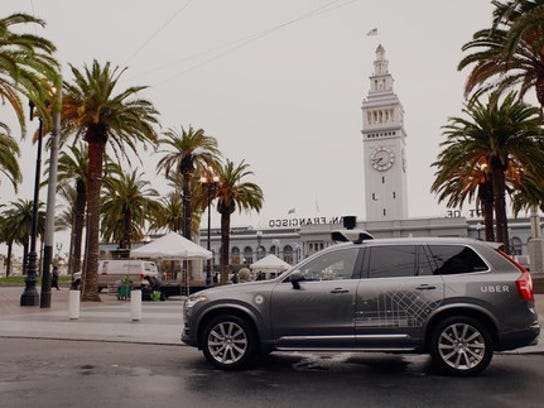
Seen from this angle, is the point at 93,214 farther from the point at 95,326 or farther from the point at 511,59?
the point at 511,59

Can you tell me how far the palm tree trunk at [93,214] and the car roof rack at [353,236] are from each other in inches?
686

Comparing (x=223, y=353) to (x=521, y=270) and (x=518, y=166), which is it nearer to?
(x=521, y=270)

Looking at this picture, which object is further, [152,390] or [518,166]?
[518,166]

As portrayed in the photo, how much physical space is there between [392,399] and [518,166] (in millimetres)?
A: 26801

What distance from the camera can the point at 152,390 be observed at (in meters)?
6.42

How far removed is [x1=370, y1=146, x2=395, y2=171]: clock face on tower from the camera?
346ft

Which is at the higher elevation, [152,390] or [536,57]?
[536,57]

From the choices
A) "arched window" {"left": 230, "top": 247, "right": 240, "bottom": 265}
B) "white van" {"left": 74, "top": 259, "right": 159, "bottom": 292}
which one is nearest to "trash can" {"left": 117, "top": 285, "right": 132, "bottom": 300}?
"white van" {"left": 74, "top": 259, "right": 159, "bottom": 292}

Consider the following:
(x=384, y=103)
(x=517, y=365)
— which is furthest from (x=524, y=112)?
(x=384, y=103)

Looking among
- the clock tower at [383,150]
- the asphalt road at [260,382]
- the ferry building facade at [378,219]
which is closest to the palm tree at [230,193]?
the asphalt road at [260,382]

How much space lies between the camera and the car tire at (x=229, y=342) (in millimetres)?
7680

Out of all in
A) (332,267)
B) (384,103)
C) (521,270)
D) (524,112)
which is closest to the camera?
(521,270)

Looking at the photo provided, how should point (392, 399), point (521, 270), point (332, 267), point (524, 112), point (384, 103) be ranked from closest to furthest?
point (392, 399) < point (521, 270) < point (332, 267) < point (524, 112) < point (384, 103)

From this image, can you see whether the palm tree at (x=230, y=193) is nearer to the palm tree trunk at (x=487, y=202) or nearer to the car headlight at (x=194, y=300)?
the palm tree trunk at (x=487, y=202)
